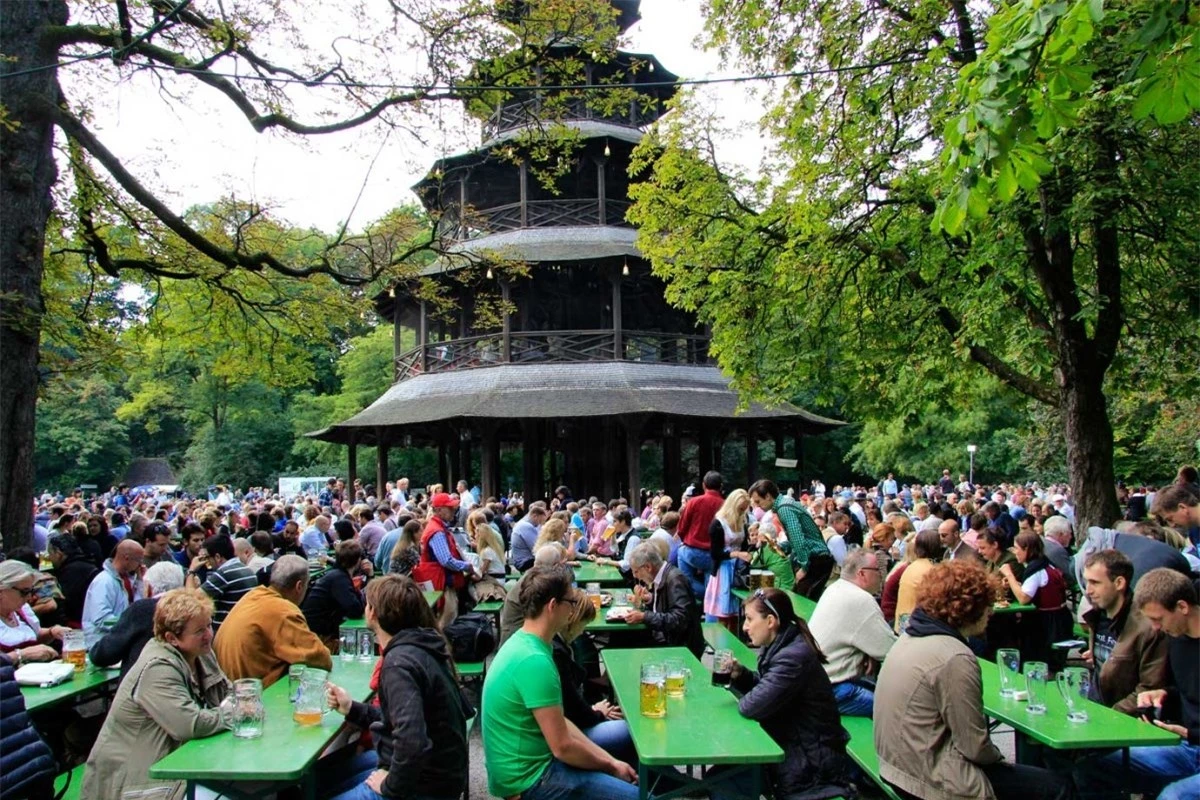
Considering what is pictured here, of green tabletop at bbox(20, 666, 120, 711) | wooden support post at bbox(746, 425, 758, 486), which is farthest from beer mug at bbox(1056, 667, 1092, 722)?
wooden support post at bbox(746, 425, 758, 486)

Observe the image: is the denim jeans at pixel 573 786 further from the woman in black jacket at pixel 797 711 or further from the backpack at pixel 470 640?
the backpack at pixel 470 640

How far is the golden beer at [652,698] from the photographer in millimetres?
4516

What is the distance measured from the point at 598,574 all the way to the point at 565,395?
13043mm

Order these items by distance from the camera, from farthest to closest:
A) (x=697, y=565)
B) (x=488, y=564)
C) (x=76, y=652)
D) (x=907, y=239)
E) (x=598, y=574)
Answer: (x=907, y=239) → (x=598, y=574) → (x=488, y=564) → (x=697, y=565) → (x=76, y=652)

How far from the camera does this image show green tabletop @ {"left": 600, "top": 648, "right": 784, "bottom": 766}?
3893 mm

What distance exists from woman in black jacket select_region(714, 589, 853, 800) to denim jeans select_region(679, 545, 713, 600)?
442cm

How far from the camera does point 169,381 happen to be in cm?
5141

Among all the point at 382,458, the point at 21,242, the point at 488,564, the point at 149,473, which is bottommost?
the point at 149,473

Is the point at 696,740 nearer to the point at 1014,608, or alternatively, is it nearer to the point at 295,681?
the point at 295,681

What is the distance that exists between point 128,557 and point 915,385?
12.0 meters

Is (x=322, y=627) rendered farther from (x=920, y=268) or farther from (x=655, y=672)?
(x=920, y=268)

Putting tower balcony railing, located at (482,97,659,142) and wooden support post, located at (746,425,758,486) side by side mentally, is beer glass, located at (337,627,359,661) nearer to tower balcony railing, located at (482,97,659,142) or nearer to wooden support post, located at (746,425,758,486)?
wooden support post, located at (746,425,758,486)

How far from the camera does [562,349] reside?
82.3 ft

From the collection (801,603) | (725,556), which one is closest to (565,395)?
(725,556)
